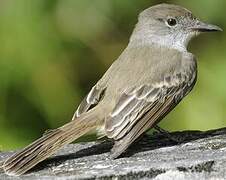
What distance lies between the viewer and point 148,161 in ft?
17.5

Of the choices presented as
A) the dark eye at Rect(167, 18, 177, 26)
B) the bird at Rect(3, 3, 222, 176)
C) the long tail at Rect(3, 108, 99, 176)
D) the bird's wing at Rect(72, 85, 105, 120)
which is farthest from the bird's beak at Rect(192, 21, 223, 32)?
the long tail at Rect(3, 108, 99, 176)

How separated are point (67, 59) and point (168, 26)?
0.93 meters

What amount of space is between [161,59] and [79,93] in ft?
2.87

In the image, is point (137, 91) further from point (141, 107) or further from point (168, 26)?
point (168, 26)

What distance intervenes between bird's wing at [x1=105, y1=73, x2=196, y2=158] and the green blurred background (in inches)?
23.3

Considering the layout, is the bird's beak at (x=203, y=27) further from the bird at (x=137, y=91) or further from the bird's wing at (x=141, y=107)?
the bird's wing at (x=141, y=107)

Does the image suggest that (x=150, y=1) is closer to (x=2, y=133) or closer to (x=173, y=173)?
(x=2, y=133)

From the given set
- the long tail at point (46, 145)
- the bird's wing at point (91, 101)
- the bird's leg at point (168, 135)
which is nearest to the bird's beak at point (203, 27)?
the bird's leg at point (168, 135)

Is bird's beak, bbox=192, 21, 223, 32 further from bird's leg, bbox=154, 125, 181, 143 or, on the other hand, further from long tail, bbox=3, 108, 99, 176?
long tail, bbox=3, 108, 99, 176

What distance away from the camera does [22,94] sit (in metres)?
7.01

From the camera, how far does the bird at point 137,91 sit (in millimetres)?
5719

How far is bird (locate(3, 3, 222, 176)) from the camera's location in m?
5.72

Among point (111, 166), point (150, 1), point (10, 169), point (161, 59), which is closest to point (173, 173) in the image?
point (111, 166)

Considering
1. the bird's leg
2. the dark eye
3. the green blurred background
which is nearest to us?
the bird's leg
